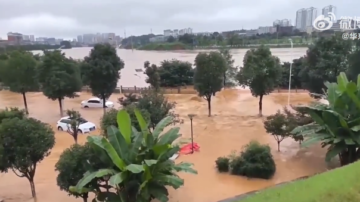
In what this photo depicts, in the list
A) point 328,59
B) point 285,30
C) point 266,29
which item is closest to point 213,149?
point 328,59

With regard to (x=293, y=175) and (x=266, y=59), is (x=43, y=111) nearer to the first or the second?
(x=266, y=59)

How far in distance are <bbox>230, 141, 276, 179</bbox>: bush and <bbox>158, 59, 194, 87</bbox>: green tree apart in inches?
943

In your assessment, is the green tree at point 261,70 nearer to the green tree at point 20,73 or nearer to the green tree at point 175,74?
the green tree at point 175,74

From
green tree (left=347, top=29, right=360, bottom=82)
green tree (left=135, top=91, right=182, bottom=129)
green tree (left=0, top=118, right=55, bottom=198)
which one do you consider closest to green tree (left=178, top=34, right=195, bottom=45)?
green tree (left=347, top=29, right=360, bottom=82)

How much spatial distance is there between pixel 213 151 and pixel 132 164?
27.7 ft

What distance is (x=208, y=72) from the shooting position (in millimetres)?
22766

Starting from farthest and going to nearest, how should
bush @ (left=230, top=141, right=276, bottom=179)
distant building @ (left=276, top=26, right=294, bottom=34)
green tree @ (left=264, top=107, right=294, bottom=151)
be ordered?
distant building @ (left=276, top=26, right=294, bottom=34), green tree @ (left=264, top=107, right=294, bottom=151), bush @ (left=230, top=141, right=276, bottom=179)

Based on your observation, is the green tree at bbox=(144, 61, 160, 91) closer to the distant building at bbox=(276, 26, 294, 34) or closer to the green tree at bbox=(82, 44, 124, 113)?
the green tree at bbox=(82, 44, 124, 113)

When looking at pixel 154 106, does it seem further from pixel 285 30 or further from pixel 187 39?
pixel 285 30

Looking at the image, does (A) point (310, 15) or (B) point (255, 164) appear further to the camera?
(A) point (310, 15)

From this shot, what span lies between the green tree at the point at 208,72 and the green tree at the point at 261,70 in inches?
67.8

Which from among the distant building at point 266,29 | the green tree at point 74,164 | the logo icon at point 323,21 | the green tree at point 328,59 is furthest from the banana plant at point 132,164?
the distant building at point 266,29

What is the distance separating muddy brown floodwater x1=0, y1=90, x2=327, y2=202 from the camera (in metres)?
11.6

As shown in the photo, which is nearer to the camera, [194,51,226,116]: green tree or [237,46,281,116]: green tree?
[237,46,281,116]: green tree
